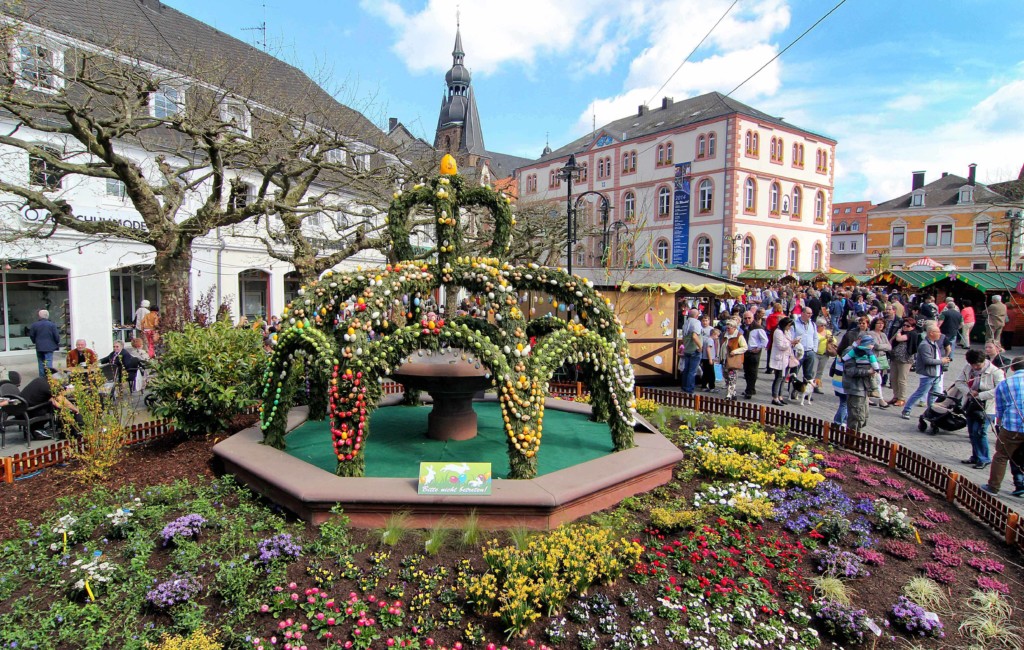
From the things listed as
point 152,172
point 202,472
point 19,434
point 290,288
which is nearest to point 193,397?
point 202,472

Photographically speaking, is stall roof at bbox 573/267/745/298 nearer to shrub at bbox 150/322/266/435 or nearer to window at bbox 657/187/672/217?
shrub at bbox 150/322/266/435

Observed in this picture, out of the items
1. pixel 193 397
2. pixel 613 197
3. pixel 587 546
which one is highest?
pixel 613 197

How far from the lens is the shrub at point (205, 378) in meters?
7.46

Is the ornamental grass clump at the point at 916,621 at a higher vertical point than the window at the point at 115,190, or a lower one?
lower

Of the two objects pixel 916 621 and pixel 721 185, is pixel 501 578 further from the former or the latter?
pixel 721 185

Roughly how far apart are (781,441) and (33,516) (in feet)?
30.4

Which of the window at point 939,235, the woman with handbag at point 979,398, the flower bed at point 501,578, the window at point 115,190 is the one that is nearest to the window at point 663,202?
the window at point 939,235

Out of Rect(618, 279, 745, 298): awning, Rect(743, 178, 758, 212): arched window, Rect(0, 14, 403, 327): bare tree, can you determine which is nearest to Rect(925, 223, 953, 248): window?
Rect(743, 178, 758, 212): arched window

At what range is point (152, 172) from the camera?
1994cm

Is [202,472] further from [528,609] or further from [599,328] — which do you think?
[599,328]

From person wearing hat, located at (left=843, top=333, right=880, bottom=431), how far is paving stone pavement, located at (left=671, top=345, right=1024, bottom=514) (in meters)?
1.06

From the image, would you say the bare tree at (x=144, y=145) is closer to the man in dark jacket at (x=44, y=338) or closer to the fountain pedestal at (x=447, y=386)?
the man in dark jacket at (x=44, y=338)

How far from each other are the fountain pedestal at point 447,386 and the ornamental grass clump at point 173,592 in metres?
3.18

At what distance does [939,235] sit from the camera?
54.0m
